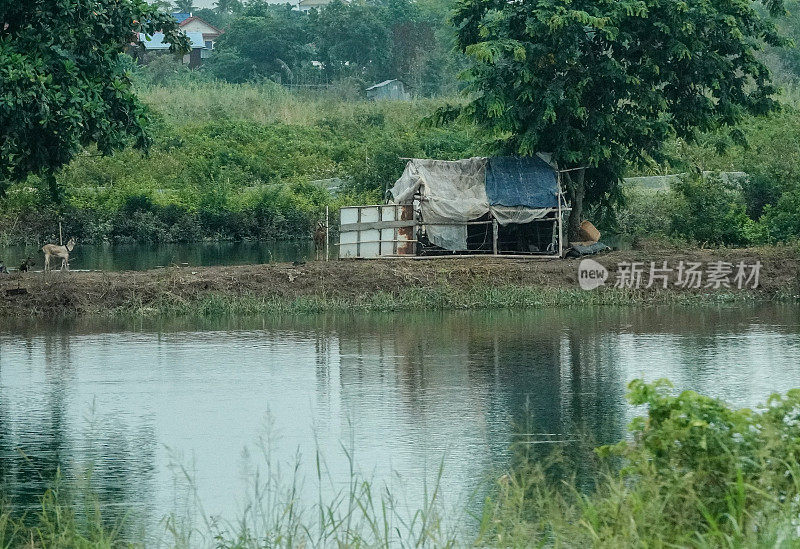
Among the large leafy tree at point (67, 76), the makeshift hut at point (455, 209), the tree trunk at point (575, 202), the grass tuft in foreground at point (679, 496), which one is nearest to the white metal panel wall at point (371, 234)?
the makeshift hut at point (455, 209)

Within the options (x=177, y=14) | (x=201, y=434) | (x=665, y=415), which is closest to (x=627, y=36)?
(x=201, y=434)

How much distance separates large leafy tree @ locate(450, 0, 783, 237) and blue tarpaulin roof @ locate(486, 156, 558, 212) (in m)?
0.37

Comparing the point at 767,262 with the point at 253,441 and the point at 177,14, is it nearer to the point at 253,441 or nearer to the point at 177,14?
the point at 253,441

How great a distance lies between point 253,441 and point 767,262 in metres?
15.3

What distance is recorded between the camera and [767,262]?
24.4 meters

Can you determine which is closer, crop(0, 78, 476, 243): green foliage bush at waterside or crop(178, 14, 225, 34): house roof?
crop(0, 78, 476, 243): green foliage bush at waterside

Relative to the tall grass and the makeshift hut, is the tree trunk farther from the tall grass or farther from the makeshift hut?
the tall grass

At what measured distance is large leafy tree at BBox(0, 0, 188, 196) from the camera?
1512 centimetres

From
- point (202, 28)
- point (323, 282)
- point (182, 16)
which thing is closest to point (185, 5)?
point (182, 16)

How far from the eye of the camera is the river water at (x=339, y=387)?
1078 cm

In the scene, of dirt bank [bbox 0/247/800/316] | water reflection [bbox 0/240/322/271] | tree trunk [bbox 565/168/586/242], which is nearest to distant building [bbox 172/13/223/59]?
water reflection [bbox 0/240/322/271]

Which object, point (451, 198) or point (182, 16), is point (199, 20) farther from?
point (451, 198)

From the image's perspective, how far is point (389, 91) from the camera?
232 feet

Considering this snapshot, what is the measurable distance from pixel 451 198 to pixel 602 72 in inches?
164
